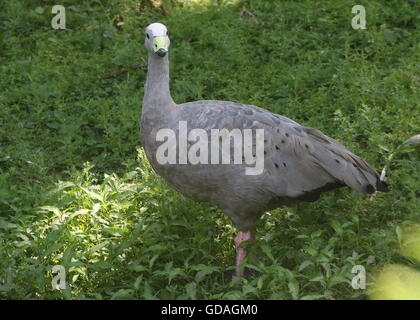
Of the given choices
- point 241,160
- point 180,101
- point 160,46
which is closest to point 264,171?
point 241,160

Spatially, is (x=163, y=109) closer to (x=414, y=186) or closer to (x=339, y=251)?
(x=339, y=251)

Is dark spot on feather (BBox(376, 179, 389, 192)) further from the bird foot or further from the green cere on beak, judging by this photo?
the green cere on beak

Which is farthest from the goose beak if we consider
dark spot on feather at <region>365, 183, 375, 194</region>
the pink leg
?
dark spot on feather at <region>365, 183, 375, 194</region>

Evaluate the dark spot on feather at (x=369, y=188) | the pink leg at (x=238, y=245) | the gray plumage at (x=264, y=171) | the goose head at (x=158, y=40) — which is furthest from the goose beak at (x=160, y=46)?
the dark spot on feather at (x=369, y=188)

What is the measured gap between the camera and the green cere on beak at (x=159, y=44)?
17.3ft

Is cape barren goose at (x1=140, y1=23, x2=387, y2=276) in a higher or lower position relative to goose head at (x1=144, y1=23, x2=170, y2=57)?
lower

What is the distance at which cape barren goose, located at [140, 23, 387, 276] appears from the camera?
5.00m

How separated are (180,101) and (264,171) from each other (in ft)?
9.22

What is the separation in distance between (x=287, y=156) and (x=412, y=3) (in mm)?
4733

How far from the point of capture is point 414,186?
18.1 feet

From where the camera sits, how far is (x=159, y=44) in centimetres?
527

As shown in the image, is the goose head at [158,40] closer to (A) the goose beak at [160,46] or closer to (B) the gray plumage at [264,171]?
(A) the goose beak at [160,46]

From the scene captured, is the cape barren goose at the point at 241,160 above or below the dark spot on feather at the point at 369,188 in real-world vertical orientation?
above

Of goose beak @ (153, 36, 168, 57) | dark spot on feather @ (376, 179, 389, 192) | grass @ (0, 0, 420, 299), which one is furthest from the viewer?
goose beak @ (153, 36, 168, 57)
